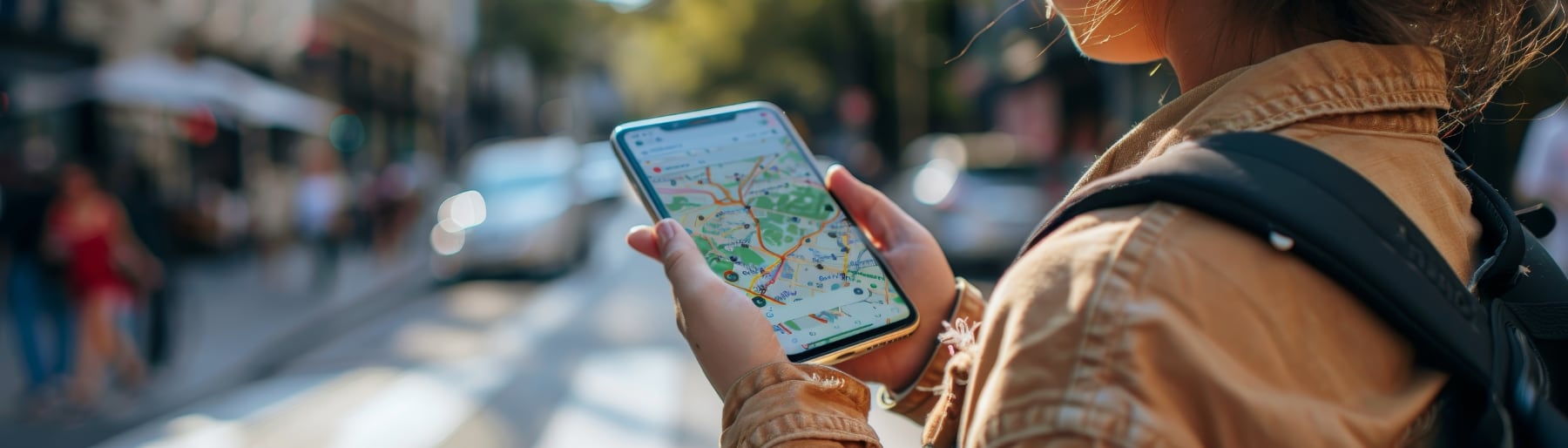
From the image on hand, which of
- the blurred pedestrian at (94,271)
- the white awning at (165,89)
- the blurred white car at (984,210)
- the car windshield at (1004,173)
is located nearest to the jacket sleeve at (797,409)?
the blurred pedestrian at (94,271)

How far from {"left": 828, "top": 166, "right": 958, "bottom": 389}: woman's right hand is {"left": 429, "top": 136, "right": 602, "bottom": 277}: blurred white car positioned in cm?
1222

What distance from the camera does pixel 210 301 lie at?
41.0 ft

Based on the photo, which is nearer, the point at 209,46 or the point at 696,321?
the point at 696,321

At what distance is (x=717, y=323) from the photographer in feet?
4.62

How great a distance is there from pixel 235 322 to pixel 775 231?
411 inches

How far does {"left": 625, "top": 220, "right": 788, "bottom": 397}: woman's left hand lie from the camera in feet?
4.53

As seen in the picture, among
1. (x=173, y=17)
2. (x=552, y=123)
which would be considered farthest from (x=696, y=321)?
(x=552, y=123)

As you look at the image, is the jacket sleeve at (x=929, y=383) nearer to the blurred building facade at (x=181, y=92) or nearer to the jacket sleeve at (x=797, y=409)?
the jacket sleeve at (x=797, y=409)

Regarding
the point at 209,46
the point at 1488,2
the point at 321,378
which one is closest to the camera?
the point at 1488,2

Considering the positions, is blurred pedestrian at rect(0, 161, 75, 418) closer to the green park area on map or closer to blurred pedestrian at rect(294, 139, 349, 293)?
blurred pedestrian at rect(294, 139, 349, 293)

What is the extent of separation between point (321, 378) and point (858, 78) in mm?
26553

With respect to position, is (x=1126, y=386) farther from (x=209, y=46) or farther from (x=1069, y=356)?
(x=209, y=46)

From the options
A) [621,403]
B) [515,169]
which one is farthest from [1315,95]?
[515,169]

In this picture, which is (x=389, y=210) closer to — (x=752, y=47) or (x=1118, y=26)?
(x=1118, y=26)
